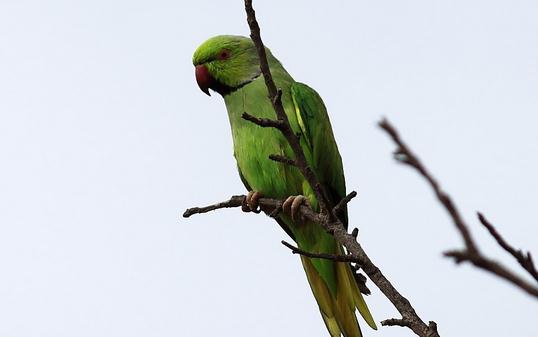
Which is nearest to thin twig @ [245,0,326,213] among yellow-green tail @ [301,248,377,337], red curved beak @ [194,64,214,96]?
yellow-green tail @ [301,248,377,337]

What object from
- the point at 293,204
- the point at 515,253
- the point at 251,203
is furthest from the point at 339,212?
the point at 515,253

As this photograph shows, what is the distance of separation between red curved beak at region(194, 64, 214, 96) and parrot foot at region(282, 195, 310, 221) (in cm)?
143

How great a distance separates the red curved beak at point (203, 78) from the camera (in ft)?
17.1

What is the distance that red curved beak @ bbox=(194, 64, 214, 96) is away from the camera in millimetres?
5203

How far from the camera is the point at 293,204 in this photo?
13.3 feet

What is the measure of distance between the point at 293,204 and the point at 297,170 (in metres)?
0.50

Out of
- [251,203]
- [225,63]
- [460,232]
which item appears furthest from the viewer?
[225,63]

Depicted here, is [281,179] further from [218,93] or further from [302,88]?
[218,93]

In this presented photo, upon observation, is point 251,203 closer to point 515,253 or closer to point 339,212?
point 339,212

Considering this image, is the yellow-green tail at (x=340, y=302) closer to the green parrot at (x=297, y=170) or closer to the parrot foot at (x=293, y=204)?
the green parrot at (x=297, y=170)

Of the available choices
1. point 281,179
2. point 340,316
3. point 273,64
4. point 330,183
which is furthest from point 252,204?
point 273,64

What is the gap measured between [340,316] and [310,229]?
0.63 meters

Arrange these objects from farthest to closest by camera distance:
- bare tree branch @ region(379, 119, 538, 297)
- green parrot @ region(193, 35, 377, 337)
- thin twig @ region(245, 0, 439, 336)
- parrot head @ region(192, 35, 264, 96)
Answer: parrot head @ region(192, 35, 264, 96) → green parrot @ region(193, 35, 377, 337) → thin twig @ region(245, 0, 439, 336) → bare tree branch @ region(379, 119, 538, 297)

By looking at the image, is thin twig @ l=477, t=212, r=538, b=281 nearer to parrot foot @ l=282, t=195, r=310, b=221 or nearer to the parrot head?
parrot foot @ l=282, t=195, r=310, b=221
